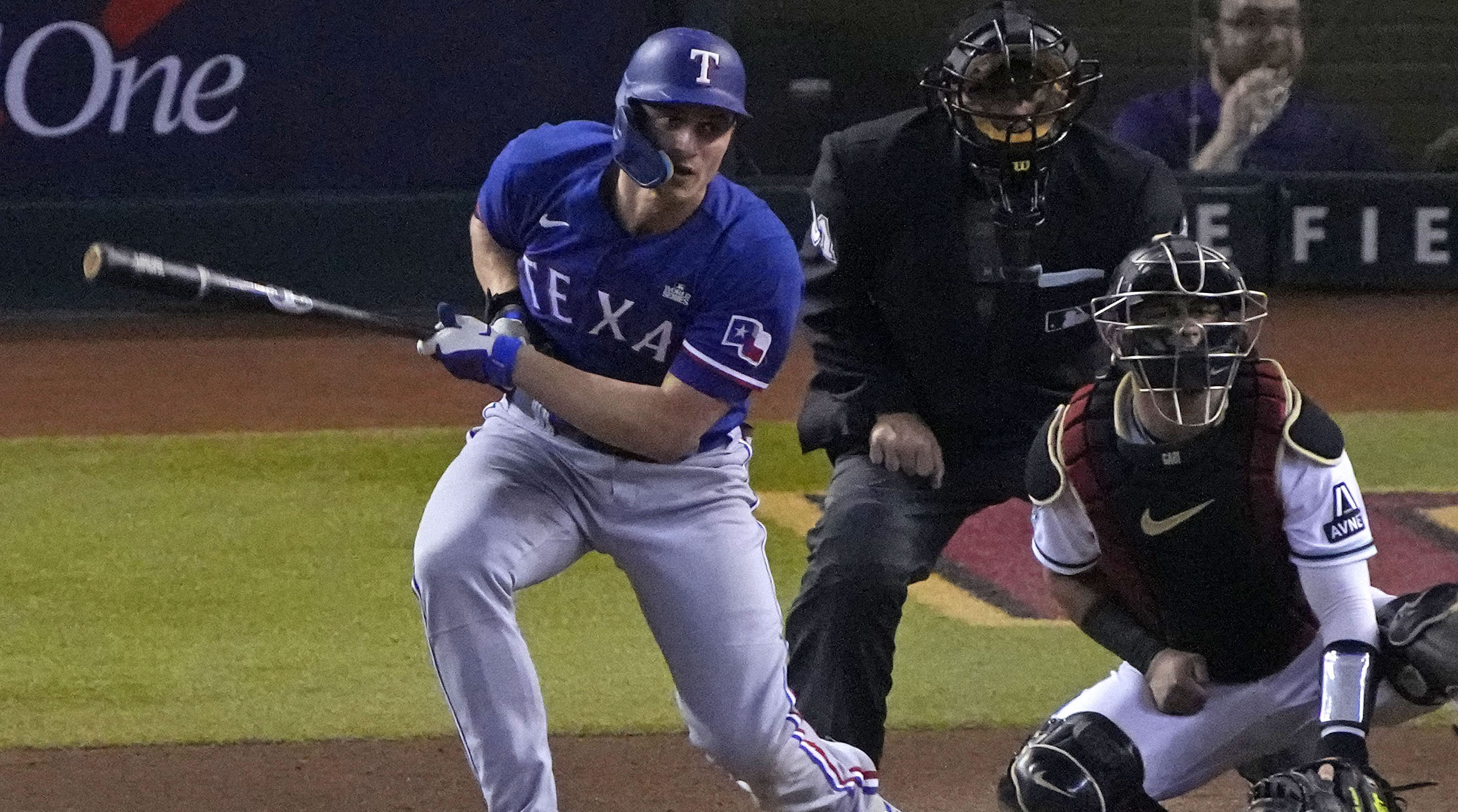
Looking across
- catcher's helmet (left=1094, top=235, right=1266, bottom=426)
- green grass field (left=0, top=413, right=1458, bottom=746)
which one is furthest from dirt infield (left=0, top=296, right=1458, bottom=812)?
catcher's helmet (left=1094, top=235, right=1266, bottom=426)

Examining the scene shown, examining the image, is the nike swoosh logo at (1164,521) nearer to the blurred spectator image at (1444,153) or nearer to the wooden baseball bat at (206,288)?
the wooden baseball bat at (206,288)

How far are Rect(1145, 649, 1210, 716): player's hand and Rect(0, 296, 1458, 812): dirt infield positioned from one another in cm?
73

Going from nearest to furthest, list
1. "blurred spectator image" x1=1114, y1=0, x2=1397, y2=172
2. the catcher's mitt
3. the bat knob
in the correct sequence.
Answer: the catcher's mitt < the bat knob < "blurred spectator image" x1=1114, y1=0, x2=1397, y2=172

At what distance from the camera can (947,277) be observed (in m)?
4.57

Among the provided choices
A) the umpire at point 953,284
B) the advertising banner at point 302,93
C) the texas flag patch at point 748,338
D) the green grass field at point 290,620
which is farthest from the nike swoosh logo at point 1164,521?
the advertising banner at point 302,93

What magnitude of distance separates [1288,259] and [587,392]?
9.29m

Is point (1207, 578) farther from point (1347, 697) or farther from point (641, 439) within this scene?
point (641, 439)

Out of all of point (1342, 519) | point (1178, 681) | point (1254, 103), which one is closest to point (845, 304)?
point (1178, 681)

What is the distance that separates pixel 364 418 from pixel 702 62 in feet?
20.2

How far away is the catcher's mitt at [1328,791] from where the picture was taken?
3.34m

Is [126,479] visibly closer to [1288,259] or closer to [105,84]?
[105,84]

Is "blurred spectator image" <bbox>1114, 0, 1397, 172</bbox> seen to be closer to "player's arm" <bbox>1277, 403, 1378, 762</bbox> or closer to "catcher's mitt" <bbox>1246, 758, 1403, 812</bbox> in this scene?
"player's arm" <bbox>1277, 403, 1378, 762</bbox>

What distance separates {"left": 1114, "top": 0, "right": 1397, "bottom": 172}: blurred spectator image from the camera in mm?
12016

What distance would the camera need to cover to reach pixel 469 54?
1166cm
